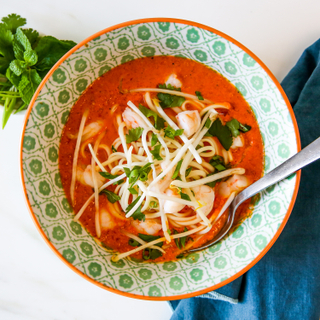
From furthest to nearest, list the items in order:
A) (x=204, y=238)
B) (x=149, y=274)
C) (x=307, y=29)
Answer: (x=307, y=29), (x=204, y=238), (x=149, y=274)

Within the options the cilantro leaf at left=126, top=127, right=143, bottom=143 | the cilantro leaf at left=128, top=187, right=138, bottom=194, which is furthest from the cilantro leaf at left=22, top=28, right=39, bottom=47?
the cilantro leaf at left=128, top=187, right=138, bottom=194

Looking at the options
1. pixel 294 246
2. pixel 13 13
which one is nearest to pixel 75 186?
pixel 13 13

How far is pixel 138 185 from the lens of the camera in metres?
1.84

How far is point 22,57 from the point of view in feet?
5.86

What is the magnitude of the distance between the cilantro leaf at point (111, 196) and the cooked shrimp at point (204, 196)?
18.6 inches

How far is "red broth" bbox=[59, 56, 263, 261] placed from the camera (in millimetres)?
1880

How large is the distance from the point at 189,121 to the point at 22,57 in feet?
3.41

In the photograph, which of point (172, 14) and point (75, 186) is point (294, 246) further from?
point (172, 14)

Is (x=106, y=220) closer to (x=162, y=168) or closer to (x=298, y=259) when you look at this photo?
(x=162, y=168)

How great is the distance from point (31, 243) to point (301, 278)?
1839 millimetres

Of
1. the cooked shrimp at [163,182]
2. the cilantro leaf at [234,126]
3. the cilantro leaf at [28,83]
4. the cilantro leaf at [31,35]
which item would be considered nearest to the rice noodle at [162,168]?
the cooked shrimp at [163,182]

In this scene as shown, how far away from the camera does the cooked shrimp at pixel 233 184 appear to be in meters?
1.85

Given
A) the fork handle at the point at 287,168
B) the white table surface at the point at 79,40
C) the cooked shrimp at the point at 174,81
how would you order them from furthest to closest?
the white table surface at the point at 79,40 < the cooked shrimp at the point at 174,81 < the fork handle at the point at 287,168

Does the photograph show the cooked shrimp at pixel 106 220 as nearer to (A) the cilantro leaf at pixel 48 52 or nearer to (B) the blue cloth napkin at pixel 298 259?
(B) the blue cloth napkin at pixel 298 259
